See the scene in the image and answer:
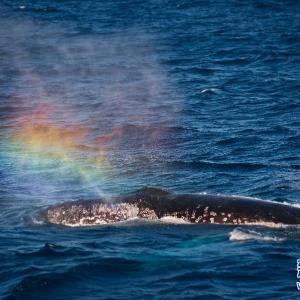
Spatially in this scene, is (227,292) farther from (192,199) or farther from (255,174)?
(255,174)

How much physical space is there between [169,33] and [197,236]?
53.3m

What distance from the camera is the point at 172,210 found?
19859mm

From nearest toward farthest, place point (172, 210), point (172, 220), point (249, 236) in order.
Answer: point (249, 236) → point (172, 220) → point (172, 210)

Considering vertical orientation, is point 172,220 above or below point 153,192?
below

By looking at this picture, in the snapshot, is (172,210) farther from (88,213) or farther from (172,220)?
(88,213)

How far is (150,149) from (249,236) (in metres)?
12.5

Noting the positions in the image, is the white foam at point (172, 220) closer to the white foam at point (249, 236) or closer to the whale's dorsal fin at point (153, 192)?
the whale's dorsal fin at point (153, 192)

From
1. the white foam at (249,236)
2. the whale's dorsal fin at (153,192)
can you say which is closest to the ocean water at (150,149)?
the white foam at (249,236)

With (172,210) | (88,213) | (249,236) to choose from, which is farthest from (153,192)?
(249,236)

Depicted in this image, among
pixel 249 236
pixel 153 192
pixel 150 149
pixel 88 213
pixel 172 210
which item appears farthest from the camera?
pixel 150 149

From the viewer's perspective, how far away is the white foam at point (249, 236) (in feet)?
59.7

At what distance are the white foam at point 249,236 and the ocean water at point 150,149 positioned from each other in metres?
0.05

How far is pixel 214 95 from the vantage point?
41.9m

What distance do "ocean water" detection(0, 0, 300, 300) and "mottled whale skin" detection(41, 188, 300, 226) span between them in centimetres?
34
